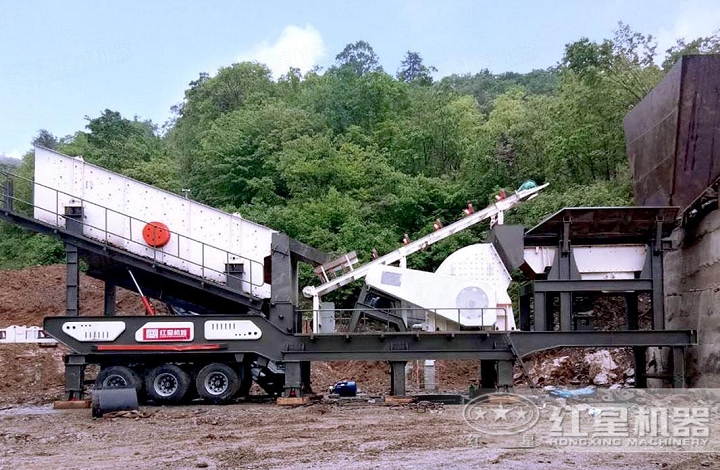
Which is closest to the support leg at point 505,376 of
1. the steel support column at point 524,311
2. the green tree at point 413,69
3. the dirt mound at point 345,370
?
the steel support column at point 524,311

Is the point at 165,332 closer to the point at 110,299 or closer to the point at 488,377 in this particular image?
the point at 110,299

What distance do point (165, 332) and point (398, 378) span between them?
5.55m

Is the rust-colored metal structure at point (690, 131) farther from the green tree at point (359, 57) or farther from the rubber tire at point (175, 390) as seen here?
the green tree at point (359, 57)

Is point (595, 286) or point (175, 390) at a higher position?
point (595, 286)

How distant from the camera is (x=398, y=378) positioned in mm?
19484

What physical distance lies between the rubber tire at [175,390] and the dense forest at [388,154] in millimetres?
17641

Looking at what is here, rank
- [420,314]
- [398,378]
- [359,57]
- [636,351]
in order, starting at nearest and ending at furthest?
[398,378], [420,314], [636,351], [359,57]

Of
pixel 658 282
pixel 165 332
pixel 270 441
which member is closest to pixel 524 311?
pixel 658 282

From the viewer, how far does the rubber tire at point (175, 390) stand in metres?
19.5

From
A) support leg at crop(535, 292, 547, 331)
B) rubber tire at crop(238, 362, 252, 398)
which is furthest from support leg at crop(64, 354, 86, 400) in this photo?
support leg at crop(535, 292, 547, 331)

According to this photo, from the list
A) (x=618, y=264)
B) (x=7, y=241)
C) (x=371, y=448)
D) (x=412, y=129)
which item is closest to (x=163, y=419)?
(x=371, y=448)

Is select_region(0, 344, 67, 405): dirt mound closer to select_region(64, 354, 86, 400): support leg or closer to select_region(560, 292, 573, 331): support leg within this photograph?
select_region(64, 354, 86, 400): support leg

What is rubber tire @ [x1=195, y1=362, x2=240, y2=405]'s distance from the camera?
64.0 feet

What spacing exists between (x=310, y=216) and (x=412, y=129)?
12031mm
